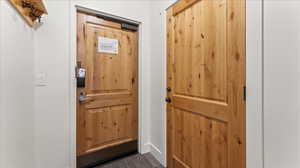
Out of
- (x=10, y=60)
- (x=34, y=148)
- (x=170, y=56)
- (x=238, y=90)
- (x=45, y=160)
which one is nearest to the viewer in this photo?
(x=10, y=60)

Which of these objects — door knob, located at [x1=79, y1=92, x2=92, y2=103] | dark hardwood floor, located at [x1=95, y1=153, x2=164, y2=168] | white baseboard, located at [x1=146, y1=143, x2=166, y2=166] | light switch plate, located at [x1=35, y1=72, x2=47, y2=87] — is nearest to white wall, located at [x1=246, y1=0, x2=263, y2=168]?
white baseboard, located at [x1=146, y1=143, x2=166, y2=166]

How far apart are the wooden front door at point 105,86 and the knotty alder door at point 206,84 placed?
0.67 metres

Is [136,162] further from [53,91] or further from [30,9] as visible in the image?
[30,9]

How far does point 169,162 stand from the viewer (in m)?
1.79

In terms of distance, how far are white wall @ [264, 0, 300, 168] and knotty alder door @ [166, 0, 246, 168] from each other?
5.8 inches

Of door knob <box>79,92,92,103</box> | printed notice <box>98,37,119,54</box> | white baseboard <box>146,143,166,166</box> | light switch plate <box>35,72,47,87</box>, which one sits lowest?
white baseboard <box>146,143,166,166</box>

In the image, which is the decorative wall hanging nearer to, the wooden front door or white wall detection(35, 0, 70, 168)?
white wall detection(35, 0, 70, 168)

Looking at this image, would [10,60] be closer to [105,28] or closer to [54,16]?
[54,16]

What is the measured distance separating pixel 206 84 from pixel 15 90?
1.46 m

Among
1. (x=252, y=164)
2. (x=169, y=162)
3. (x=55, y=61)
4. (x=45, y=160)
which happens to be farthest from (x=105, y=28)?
(x=252, y=164)

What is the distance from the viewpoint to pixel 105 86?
1977 mm

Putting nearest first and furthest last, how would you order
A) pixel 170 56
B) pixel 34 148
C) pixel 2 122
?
pixel 2 122 → pixel 34 148 → pixel 170 56

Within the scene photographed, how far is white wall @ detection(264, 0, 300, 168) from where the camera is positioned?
0.79 metres

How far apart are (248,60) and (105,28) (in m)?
1.73
